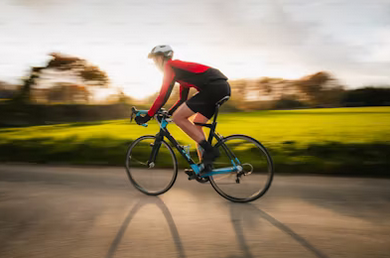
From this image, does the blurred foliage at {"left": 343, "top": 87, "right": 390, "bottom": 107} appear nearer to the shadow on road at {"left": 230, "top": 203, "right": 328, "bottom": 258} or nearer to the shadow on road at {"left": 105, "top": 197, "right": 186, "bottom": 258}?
the shadow on road at {"left": 230, "top": 203, "right": 328, "bottom": 258}

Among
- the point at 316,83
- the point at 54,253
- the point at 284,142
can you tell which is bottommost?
the point at 54,253

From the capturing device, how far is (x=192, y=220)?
11.6 ft

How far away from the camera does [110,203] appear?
4.14 m

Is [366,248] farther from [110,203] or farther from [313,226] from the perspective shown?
[110,203]

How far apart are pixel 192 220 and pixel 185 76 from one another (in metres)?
1.71

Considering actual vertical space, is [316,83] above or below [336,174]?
above

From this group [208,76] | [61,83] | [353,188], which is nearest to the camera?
[208,76]

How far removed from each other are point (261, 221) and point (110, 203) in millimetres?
1896

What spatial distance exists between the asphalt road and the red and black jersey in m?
1.42

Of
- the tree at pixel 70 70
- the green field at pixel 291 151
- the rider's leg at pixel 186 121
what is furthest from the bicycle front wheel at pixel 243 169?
the tree at pixel 70 70

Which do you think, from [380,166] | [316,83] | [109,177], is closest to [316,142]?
[380,166]

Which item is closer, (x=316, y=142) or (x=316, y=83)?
(x=316, y=142)

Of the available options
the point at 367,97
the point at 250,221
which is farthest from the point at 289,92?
the point at 250,221

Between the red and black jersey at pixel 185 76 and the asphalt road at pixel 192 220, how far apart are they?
142cm
